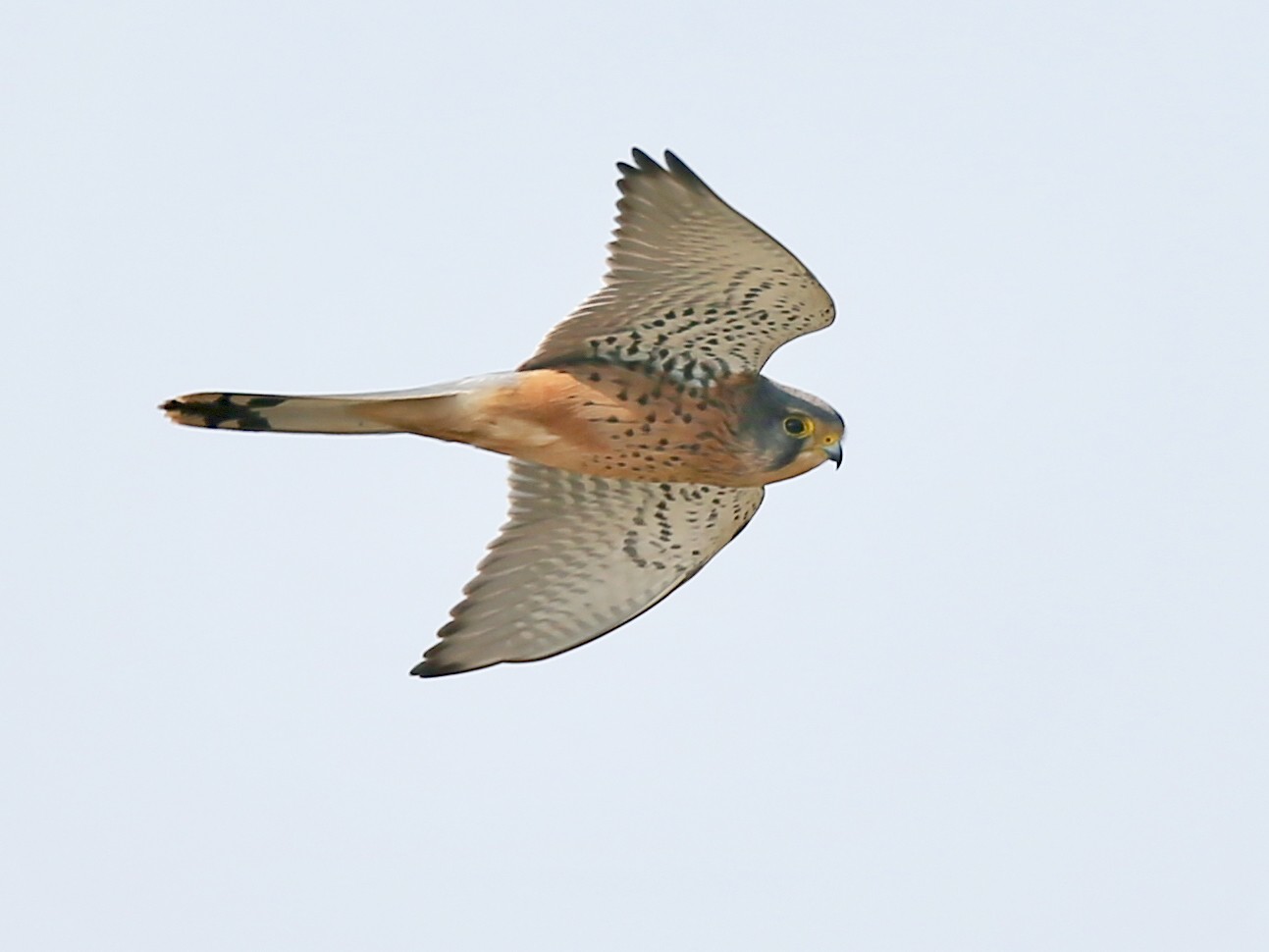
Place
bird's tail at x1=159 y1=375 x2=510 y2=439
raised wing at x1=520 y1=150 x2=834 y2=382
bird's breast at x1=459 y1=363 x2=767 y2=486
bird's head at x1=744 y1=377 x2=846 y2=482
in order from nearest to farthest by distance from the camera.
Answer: raised wing at x1=520 y1=150 x2=834 y2=382
bird's tail at x1=159 y1=375 x2=510 y2=439
bird's breast at x1=459 y1=363 x2=767 y2=486
bird's head at x1=744 y1=377 x2=846 y2=482

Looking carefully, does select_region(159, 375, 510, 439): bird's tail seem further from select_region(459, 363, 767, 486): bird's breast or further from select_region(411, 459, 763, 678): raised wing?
select_region(411, 459, 763, 678): raised wing

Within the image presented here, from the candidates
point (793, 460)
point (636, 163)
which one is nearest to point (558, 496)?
point (793, 460)

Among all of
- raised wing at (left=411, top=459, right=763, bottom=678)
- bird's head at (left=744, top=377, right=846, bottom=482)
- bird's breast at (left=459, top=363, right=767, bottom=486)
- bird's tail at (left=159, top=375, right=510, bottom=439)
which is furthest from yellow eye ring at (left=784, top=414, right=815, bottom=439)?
bird's tail at (left=159, top=375, right=510, bottom=439)

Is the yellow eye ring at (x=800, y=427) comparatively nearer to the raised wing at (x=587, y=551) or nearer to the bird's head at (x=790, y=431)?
the bird's head at (x=790, y=431)

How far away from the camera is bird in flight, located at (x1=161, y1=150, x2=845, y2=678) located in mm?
8484

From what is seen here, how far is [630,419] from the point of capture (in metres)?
8.89

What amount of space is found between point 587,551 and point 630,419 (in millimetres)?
992

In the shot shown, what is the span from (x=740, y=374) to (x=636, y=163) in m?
1.15

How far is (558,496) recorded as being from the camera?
968cm

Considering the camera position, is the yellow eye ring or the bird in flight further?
the yellow eye ring

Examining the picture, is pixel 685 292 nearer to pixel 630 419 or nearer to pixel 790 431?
pixel 630 419

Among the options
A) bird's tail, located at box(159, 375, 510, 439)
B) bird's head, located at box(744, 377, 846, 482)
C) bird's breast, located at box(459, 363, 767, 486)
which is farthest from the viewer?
bird's head, located at box(744, 377, 846, 482)

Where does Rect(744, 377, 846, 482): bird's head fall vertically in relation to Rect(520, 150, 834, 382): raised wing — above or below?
below

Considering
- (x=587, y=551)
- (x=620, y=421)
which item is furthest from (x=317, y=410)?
(x=587, y=551)
